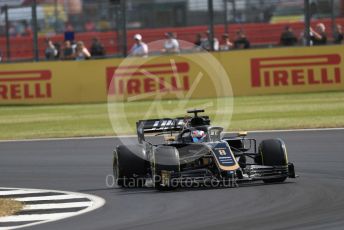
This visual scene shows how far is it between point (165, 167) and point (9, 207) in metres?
2.21

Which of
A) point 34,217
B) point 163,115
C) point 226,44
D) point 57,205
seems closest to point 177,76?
point 226,44

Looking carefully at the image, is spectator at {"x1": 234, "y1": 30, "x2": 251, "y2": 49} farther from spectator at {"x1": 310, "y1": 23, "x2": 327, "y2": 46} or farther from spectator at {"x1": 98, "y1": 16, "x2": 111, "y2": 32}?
spectator at {"x1": 98, "y1": 16, "x2": 111, "y2": 32}

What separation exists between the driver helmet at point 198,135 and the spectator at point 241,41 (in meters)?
18.0

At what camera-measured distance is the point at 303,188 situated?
39.5ft

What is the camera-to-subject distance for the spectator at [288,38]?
98.2 ft

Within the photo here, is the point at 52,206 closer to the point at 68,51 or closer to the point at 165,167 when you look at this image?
the point at 165,167

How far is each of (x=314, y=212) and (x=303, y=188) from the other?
2.13m

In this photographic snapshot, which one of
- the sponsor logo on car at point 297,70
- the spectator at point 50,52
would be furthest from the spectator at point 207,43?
the spectator at point 50,52

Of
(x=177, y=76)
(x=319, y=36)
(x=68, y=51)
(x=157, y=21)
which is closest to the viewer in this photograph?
(x=319, y=36)

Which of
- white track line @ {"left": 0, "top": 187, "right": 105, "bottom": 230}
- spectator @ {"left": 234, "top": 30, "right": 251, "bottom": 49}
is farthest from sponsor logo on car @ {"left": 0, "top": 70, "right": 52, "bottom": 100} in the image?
white track line @ {"left": 0, "top": 187, "right": 105, "bottom": 230}

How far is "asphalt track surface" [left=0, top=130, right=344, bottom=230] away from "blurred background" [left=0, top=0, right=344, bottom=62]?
12.3 metres

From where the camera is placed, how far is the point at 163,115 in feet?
87.7

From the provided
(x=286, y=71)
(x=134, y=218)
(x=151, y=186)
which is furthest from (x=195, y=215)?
(x=286, y=71)

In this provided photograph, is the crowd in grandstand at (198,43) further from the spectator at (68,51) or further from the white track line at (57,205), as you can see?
the white track line at (57,205)
